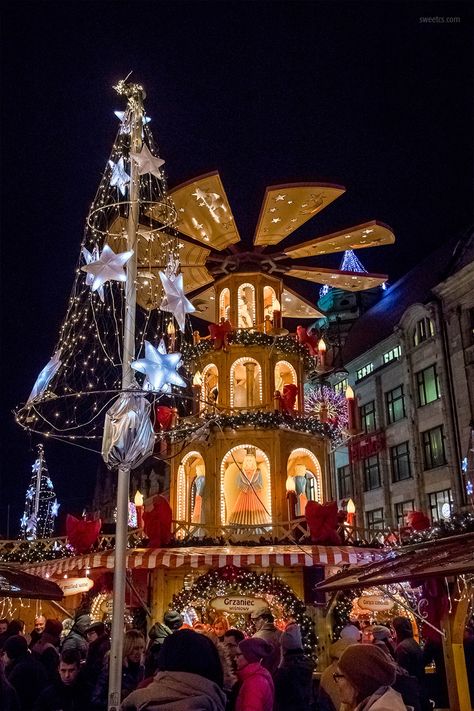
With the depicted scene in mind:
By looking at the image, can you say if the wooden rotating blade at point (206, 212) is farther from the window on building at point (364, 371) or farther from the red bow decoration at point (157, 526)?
the window on building at point (364, 371)

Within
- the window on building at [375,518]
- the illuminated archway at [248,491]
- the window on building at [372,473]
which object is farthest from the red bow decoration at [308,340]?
the window on building at [375,518]

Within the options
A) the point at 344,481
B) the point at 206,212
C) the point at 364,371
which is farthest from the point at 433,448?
the point at 206,212

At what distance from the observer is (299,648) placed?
598cm

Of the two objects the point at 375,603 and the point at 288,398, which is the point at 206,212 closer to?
the point at 288,398

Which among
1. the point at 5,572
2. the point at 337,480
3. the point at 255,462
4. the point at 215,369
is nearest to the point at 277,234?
the point at 215,369

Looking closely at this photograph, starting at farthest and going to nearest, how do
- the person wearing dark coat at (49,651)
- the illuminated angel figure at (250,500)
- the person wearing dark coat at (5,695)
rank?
the illuminated angel figure at (250,500), the person wearing dark coat at (49,651), the person wearing dark coat at (5,695)

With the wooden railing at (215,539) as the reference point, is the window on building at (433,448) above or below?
above

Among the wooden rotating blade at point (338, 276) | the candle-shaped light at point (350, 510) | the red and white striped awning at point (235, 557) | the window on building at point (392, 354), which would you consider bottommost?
the red and white striped awning at point (235, 557)

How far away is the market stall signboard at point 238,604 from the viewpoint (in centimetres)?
1477

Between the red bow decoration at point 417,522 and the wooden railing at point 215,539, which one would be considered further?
the red bow decoration at point 417,522

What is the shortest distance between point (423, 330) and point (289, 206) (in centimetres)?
1529

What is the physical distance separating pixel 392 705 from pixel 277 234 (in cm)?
1611

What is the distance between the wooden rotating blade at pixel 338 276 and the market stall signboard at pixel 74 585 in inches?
417

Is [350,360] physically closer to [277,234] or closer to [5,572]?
[277,234]
